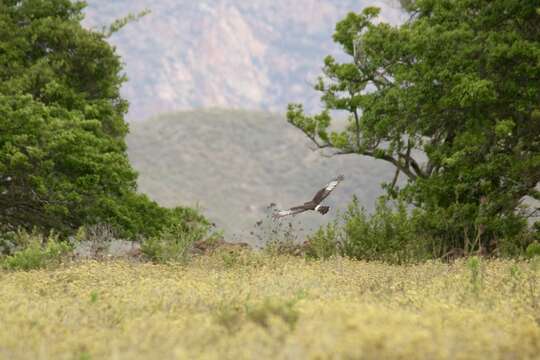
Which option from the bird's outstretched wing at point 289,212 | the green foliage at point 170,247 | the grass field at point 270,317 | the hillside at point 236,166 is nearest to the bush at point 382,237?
the bird's outstretched wing at point 289,212

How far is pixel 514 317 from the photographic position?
682 centimetres

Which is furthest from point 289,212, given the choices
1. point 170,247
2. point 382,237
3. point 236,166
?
point 236,166

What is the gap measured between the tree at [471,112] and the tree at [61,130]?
5.77 m

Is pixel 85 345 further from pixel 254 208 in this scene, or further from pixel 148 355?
pixel 254 208

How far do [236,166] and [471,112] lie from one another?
9064cm

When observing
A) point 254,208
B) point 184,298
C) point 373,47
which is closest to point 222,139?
point 254,208

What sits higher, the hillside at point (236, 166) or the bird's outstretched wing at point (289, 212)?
the hillside at point (236, 166)

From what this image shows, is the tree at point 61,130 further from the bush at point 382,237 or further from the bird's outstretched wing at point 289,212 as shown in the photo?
the bush at point 382,237

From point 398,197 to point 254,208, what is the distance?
80.4 meters

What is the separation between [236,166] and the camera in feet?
350

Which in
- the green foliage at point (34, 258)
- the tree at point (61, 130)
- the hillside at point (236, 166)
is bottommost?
the green foliage at point (34, 258)

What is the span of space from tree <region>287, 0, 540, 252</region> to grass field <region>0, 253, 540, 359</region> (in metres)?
4.91

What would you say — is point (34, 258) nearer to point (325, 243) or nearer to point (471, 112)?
point (325, 243)

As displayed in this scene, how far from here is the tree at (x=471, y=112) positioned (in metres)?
15.4
